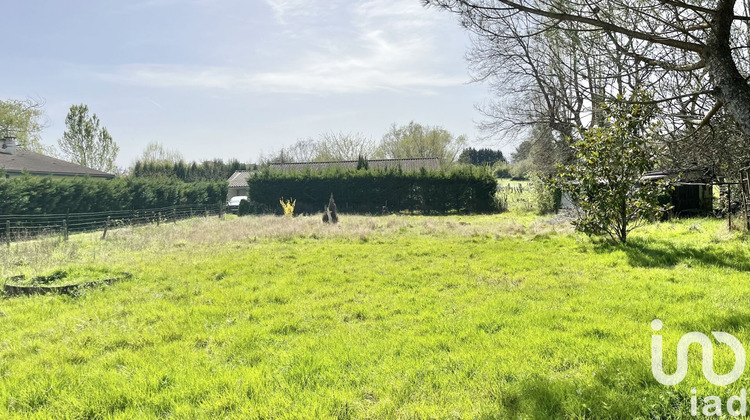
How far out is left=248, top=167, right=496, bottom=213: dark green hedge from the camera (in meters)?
25.3

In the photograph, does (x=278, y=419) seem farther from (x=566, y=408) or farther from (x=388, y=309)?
(x=388, y=309)

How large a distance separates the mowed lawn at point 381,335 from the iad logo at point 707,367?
0.06 metres

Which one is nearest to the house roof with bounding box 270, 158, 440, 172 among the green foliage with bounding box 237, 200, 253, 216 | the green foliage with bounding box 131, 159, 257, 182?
the green foliage with bounding box 131, 159, 257, 182

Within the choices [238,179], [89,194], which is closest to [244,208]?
[89,194]

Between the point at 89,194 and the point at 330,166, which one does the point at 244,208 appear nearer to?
the point at 89,194

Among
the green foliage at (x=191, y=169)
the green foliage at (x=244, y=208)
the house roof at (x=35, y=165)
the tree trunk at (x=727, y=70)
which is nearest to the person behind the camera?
the tree trunk at (x=727, y=70)

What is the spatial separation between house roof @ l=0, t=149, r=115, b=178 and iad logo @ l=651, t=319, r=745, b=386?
28383 millimetres

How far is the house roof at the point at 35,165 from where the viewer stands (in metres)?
22.5

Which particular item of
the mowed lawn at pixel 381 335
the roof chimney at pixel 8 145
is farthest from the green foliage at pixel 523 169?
the roof chimney at pixel 8 145

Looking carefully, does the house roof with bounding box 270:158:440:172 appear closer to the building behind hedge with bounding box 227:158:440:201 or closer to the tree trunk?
the building behind hedge with bounding box 227:158:440:201

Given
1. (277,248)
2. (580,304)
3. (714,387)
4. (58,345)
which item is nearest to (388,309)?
(580,304)

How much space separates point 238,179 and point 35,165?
55.7 feet

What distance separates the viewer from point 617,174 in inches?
339

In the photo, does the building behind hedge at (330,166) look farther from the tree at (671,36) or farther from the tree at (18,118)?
the tree at (671,36)
